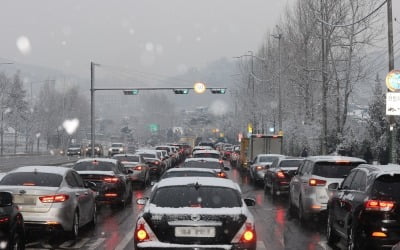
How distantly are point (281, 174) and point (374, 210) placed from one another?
43.0ft

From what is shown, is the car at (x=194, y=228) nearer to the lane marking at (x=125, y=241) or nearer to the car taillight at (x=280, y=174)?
the lane marking at (x=125, y=241)

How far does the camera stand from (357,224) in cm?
979

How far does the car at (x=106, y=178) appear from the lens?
58.4ft

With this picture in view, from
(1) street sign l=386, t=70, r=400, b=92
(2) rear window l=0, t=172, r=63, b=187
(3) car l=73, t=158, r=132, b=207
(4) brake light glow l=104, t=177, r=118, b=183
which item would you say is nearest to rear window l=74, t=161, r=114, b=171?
(3) car l=73, t=158, r=132, b=207

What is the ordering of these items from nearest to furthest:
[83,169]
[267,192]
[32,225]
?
1. [32,225]
2. [83,169]
3. [267,192]

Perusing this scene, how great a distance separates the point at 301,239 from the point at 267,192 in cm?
1251

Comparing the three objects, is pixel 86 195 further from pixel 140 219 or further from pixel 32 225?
pixel 140 219

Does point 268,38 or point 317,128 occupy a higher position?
point 268,38

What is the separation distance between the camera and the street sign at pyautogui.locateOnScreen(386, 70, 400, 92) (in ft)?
69.4

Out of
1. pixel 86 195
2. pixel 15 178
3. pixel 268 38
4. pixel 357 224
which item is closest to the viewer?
pixel 357 224

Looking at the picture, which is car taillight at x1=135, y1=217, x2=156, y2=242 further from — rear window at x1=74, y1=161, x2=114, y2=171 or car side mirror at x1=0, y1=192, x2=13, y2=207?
rear window at x1=74, y1=161, x2=114, y2=171

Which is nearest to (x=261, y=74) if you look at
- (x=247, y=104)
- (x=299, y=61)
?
(x=247, y=104)

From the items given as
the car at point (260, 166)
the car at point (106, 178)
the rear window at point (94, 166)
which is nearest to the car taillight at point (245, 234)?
the car at point (106, 178)

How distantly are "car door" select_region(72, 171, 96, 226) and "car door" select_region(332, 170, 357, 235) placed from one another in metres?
5.11
